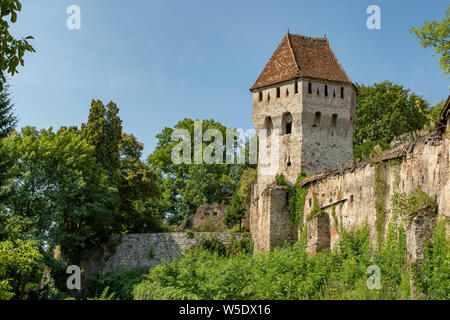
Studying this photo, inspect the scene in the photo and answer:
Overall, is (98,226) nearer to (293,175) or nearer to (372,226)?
(293,175)

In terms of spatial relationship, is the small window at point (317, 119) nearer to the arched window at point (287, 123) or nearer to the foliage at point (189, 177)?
the arched window at point (287, 123)

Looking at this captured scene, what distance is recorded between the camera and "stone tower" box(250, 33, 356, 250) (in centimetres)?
2969

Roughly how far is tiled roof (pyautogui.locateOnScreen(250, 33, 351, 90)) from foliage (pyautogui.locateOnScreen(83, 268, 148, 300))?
37.1 ft

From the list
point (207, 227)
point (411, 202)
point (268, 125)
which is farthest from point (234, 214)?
point (411, 202)

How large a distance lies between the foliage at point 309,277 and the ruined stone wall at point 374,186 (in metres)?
0.84

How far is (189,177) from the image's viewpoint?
4950cm

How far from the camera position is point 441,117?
65.9ft

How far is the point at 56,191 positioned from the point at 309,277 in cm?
1608

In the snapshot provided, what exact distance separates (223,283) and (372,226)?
5997 millimetres

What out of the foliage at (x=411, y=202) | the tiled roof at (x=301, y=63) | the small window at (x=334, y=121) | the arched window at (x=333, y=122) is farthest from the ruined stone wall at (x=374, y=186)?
the tiled roof at (x=301, y=63)

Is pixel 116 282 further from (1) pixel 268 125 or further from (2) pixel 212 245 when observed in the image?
(1) pixel 268 125

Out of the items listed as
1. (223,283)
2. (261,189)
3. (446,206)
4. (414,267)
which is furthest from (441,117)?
(261,189)
